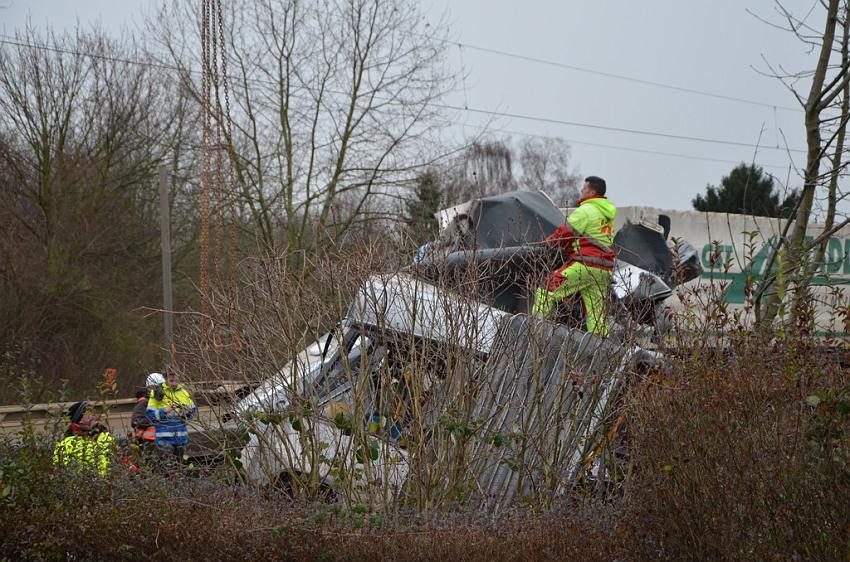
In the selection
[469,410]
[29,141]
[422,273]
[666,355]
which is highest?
[29,141]

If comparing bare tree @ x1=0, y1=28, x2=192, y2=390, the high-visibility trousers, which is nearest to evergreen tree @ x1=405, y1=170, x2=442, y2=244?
bare tree @ x1=0, y1=28, x2=192, y2=390

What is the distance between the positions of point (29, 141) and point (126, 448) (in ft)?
55.1

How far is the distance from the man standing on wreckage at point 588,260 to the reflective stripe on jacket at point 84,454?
2909 mm

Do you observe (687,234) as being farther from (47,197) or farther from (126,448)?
(47,197)

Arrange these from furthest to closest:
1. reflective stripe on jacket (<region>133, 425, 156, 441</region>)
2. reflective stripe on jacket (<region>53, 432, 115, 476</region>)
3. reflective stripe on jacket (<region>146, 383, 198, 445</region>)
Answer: reflective stripe on jacket (<region>133, 425, 156, 441</region>)
reflective stripe on jacket (<region>146, 383, 198, 445</region>)
reflective stripe on jacket (<region>53, 432, 115, 476</region>)

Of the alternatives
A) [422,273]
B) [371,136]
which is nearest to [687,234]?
[371,136]

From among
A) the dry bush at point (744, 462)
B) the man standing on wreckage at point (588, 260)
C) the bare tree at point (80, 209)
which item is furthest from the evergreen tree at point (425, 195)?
the dry bush at point (744, 462)

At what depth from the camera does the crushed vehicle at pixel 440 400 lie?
20.9ft

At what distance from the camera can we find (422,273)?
6.56 m

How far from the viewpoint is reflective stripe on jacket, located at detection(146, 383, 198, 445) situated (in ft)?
22.1

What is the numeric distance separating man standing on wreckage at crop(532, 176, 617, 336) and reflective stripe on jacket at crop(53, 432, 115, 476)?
2909mm

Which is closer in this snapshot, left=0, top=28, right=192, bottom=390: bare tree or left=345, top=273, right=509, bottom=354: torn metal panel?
left=345, top=273, right=509, bottom=354: torn metal panel

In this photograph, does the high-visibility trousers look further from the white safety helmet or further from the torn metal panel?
the white safety helmet

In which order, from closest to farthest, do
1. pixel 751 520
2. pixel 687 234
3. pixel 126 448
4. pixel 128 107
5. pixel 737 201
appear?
pixel 751 520 < pixel 126 448 < pixel 687 234 < pixel 128 107 < pixel 737 201
